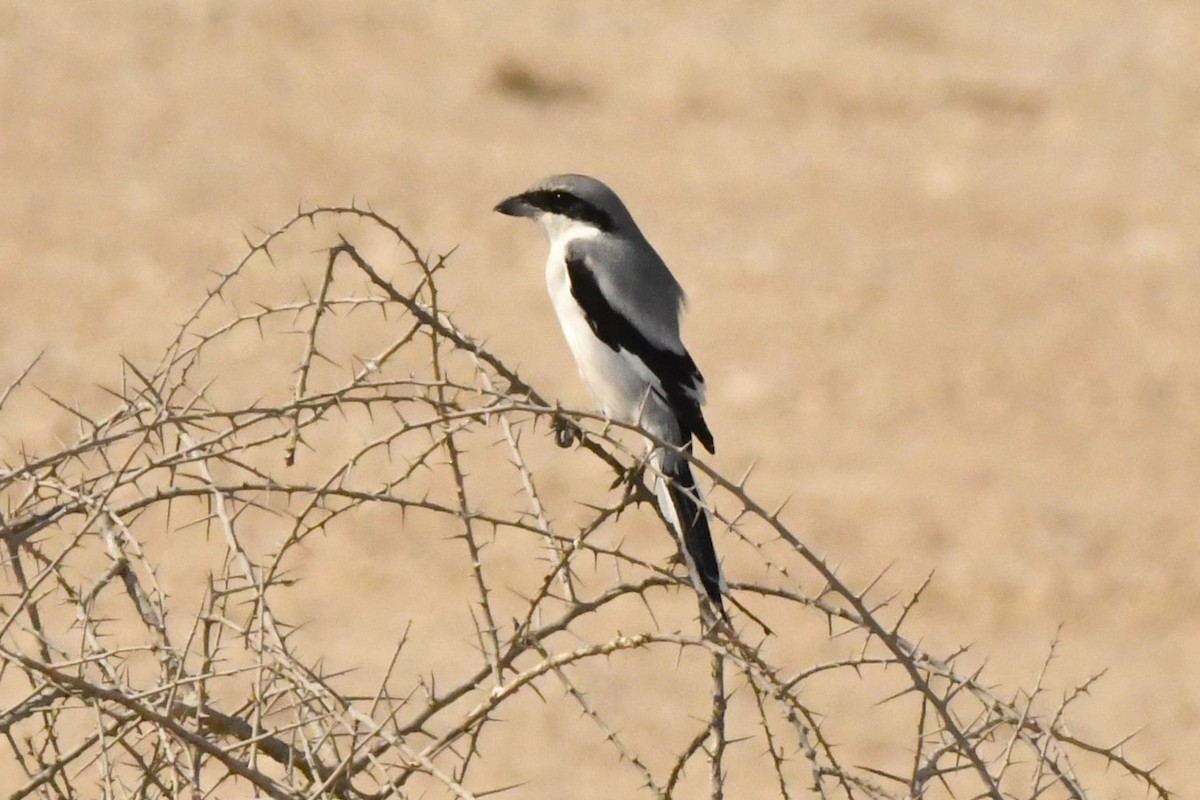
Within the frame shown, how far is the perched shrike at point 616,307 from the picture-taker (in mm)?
5543

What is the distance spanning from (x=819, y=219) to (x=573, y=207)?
Answer: 478 inches

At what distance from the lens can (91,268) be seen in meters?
16.9

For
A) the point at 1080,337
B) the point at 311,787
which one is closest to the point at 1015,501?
the point at 1080,337

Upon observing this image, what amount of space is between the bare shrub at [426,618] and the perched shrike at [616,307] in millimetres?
177

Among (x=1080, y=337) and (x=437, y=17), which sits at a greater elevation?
(x=437, y=17)

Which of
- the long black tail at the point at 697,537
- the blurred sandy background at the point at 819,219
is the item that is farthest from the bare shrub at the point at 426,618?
the blurred sandy background at the point at 819,219

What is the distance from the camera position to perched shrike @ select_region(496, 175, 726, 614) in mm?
5543

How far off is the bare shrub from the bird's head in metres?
0.50

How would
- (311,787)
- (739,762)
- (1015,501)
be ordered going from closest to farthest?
(311,787) → (739,762) → (1015,501)

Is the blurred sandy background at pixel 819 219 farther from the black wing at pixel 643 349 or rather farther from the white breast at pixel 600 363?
the black wing at pixel 643 349

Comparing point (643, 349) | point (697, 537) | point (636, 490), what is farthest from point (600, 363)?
point (636, 490)

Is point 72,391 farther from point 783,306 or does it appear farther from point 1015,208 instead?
point 1015,208

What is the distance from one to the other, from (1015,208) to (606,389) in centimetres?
1304

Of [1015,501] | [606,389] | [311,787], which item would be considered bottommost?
[311,787]
